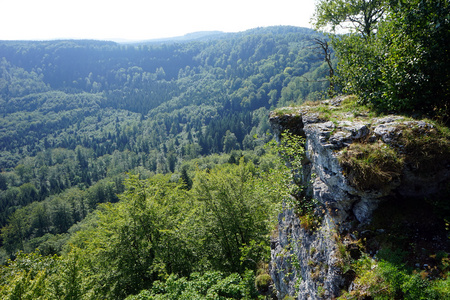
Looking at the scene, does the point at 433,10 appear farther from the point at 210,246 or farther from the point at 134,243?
the point at 134,243

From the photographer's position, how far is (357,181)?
8602 millimetres

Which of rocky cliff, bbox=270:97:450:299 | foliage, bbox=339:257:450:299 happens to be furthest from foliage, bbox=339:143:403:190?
foliage, bbox=339:257:450:299

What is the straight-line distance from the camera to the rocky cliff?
327 inches

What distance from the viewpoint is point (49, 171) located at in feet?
654

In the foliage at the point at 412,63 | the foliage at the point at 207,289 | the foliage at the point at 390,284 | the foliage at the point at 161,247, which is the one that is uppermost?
the foliage at the point at 412,63

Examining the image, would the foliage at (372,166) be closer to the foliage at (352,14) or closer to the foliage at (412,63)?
the foliage at (412,63)

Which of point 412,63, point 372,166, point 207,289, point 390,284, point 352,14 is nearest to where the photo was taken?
point 390,284

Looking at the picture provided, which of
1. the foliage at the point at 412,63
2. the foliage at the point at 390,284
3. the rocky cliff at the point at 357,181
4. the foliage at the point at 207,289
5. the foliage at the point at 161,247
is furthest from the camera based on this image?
the foliage at the point at 161,247

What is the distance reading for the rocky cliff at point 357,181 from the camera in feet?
27.2

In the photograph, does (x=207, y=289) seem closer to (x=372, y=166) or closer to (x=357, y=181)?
(x=357, y=181)

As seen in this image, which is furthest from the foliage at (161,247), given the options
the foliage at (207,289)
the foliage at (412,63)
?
the foliage at (412,63)

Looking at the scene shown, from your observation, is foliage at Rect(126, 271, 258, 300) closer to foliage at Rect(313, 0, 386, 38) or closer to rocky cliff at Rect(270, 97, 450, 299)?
rocky cliff at Rect(270, 97, 450, 299)

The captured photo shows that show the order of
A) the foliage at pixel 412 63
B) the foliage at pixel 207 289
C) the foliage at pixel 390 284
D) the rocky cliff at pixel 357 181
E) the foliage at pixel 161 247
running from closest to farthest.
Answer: the foliage at pixel 390 284 < the rocky cliff at pixel 357 181 < the foliage at pixel 412 63 < the foliage at pixel 207 289 < the foliage at pixel 161 247

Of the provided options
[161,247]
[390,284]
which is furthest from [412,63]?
[161,247]
